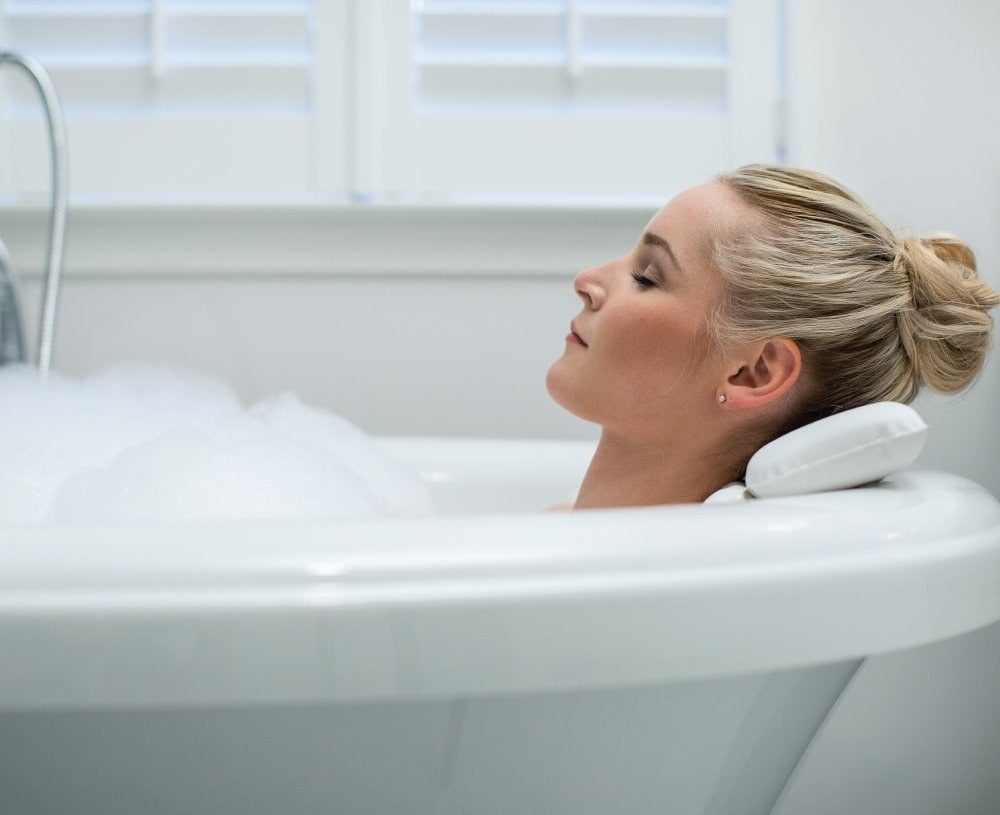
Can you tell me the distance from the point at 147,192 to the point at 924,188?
1.14 metres

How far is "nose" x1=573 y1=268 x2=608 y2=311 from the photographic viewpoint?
0.94 m

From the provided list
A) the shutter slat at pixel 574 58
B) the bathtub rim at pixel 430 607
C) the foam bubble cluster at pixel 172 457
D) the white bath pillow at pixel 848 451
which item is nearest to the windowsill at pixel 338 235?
the shutter slat at pixel 574 58

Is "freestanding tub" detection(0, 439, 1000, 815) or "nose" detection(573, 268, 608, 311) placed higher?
"nose" detection(573, 268, 608, 311)

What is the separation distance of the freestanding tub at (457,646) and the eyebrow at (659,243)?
1.06ft

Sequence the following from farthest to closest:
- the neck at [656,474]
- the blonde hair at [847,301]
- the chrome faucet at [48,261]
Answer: the chrome faucet at [48,261]
the neck at [656,474]
the blonde hair at [847,301]

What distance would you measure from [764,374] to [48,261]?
92cm

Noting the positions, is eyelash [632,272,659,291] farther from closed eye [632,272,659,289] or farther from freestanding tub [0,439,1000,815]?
freestanding tub [0,439,1000,815]

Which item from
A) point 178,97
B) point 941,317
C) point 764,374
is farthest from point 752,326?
point 178,97

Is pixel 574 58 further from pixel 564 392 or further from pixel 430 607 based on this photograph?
pixel 430 607

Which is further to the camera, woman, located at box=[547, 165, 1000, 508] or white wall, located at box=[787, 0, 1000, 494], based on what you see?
white wall, located at box=[787, 0, 1000, 494]

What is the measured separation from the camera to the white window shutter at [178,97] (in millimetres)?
1501

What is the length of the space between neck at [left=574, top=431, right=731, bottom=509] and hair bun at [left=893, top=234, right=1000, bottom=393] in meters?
0.20

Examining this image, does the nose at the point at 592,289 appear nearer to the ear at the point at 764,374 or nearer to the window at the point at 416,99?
the ear at the point at 764,374

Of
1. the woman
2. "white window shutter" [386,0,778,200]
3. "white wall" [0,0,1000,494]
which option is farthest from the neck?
"white window shutter" [386,0,778,200]
